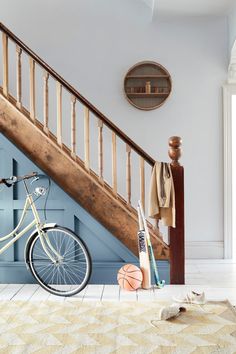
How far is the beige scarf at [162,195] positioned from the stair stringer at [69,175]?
21 cm

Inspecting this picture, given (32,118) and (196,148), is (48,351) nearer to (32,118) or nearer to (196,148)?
(32,118)

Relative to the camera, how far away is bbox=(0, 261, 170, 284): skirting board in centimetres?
408

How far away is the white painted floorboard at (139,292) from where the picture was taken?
11.9 feet

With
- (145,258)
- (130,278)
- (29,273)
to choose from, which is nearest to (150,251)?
(145,258)

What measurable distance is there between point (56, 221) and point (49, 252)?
0.30 m

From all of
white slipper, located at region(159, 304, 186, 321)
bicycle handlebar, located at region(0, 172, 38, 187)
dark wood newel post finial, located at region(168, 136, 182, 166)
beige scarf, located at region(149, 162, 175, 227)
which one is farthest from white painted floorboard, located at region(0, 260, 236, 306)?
dark wood newel post finial, located at region(168, 136, 182, 166)

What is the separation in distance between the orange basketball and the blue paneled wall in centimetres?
19

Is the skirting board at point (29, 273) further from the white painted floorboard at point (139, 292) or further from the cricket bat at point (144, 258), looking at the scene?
the cricket bat at point (144, 258)

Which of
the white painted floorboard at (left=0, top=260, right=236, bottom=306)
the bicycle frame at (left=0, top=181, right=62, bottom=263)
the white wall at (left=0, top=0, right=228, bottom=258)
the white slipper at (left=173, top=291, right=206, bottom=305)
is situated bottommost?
the white painted floorboard at (left=0, top=260, right=236, bottom=306)

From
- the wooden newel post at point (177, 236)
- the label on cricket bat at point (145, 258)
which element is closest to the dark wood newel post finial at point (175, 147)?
the wooden newel post at point (177, 236)

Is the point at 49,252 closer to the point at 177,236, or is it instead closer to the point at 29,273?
the point at 29,273

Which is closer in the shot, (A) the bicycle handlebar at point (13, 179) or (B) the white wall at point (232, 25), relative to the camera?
(A) the bicycle handlebar at point (13, 179)

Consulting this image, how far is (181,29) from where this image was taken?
5.45m

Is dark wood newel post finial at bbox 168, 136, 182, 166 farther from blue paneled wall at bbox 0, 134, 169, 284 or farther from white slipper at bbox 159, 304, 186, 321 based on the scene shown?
white slipper at bbox 159, 304, 186, 321
